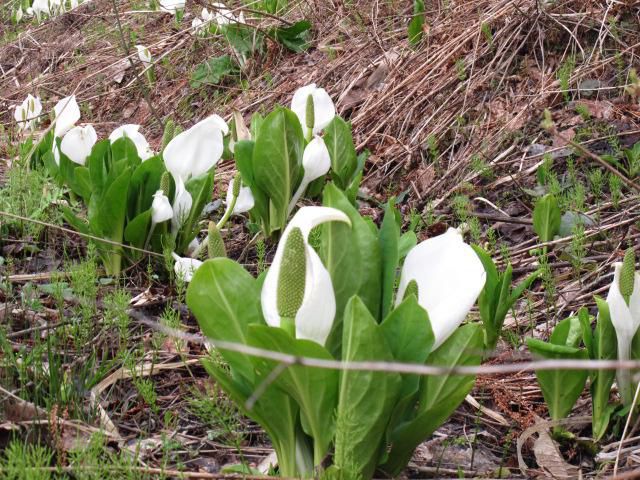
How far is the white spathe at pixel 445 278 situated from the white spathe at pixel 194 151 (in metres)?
1.42

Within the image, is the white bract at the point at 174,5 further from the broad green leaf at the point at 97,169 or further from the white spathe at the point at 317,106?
the broad green leaf at the point at 97,169

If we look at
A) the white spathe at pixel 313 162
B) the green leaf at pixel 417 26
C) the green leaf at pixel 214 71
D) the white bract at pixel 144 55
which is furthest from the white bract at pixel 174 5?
the white spathe at pixel 313 162

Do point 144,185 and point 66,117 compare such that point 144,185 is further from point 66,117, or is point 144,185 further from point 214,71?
point 214,71

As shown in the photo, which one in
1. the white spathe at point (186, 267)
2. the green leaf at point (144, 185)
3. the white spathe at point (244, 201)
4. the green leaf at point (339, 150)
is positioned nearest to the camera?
the white spathe at point (186, 267)

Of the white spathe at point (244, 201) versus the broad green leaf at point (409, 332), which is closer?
the broad green leaf at point (409, 332)

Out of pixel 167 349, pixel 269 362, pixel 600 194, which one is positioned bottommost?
pixel 600 194

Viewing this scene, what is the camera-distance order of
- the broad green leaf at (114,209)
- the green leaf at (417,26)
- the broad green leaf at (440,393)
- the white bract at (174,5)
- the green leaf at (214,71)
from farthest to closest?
the white bract at (174,5) < the green leaf at (214,71) < the green leaf at (417,26) < the broad green leaf at (114,209) < the broad green leaf at (440,393)

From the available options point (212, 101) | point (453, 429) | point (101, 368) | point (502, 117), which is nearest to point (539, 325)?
point (453, 429)

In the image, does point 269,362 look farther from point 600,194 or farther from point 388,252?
point 600,194

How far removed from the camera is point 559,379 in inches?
71.4

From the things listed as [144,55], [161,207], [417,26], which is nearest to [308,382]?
[161,207]

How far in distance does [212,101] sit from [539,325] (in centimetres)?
354

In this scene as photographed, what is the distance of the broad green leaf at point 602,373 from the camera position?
5.91ft

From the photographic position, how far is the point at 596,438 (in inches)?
72.3
